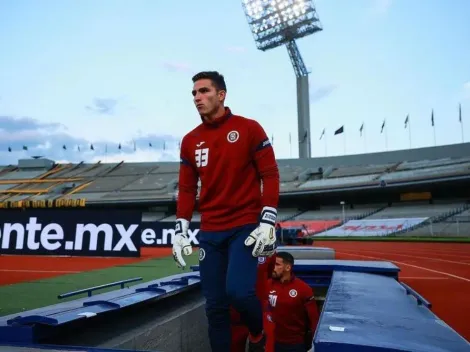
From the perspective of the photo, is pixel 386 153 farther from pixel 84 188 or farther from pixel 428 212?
pixel 84 188

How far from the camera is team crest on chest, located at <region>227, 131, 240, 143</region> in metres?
2.94

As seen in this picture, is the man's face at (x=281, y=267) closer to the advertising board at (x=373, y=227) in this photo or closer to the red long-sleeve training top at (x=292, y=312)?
the red long-sleeve training top at (x=292, y=312)

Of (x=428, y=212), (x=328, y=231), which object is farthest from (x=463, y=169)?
(x=328, y=231)

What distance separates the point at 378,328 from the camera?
6.00 feet

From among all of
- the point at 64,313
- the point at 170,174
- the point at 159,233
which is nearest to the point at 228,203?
the point at 64,313

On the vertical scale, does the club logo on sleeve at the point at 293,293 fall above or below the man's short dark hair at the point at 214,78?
below

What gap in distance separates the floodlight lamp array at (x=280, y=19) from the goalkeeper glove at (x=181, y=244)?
44.7 meters

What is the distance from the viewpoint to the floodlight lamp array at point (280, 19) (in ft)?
144

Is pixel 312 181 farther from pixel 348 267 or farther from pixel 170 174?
pixel 348 267

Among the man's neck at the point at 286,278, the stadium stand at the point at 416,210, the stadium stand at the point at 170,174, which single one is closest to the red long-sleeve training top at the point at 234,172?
the man's neck at the point at 286,278

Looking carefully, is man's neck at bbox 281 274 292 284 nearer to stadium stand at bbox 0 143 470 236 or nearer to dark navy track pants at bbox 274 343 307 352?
dark navy track pants at bbox 274 343 307 352

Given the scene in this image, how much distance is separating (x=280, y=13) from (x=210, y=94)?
4475 cm

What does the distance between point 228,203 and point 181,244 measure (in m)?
0.53

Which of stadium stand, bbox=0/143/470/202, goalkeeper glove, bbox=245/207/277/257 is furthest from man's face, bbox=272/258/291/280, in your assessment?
stadium stand, bbox=0/143/470/202
